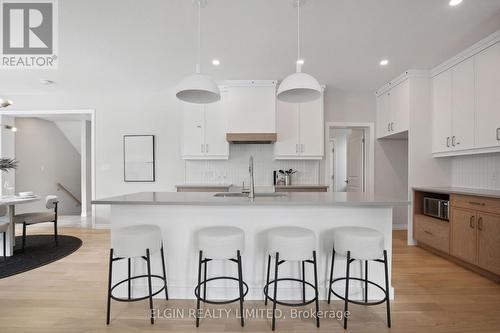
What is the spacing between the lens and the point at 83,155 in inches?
247

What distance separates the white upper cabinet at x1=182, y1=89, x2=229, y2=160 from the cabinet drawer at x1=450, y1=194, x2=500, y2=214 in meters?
3.30

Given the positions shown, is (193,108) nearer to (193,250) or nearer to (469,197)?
(193,250)

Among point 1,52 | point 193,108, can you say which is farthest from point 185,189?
point 1,52

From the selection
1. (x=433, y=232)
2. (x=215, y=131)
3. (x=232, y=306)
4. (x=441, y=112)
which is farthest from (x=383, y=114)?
(x=232, y=306)

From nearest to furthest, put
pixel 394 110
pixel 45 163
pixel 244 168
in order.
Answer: pixel 394 110
pixel 244 168
pixel 45 163

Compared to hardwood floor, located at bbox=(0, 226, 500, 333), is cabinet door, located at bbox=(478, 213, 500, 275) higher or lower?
higher

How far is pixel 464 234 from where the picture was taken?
2.96 meters

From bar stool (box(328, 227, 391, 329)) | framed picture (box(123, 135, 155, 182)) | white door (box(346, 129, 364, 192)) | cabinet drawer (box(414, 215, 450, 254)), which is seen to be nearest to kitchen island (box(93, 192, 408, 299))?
bar stool (box(328, 227, 391, 329))

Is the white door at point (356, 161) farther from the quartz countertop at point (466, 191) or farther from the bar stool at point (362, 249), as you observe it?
the bar stool at point (362, 249)

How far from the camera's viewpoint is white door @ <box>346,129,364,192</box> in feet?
16.5

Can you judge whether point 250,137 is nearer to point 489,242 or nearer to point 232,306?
point 232,306

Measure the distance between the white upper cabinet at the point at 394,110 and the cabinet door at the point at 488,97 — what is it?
89 cm

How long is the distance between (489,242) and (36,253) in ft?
18.4

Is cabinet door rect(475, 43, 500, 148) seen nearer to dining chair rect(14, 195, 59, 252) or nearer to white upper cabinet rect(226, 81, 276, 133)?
white upper cabinet rect(226, 81, 276, 133)
